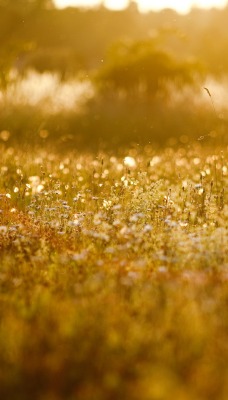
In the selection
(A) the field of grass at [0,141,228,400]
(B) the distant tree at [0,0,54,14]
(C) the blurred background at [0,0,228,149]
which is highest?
(B) the distant tree at [0,0,54,14]

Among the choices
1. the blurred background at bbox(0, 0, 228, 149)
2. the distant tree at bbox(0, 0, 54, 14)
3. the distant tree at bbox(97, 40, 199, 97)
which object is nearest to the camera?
the blurred background at bbox(0, 0, 228, 149)

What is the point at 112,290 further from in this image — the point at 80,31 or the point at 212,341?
the point at 80,31

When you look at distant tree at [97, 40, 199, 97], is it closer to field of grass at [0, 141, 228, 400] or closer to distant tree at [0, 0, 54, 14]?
field of grass at [0, 141, 228, 400]

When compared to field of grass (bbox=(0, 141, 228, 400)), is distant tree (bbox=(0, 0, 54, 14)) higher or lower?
higher

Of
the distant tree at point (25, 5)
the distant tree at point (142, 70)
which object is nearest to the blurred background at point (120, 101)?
the distant tree at point (142, 70)

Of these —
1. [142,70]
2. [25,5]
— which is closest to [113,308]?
[142,70]

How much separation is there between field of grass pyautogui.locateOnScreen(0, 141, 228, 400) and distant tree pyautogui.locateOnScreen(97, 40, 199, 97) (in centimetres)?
1138

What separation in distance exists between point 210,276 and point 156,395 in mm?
1878

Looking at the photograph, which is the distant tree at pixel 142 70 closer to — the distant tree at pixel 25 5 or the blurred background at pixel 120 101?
the blurred background at pixel 120 101

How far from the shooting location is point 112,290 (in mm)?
4316

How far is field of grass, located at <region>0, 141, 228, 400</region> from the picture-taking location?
3.18m

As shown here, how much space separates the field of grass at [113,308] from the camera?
125 inches

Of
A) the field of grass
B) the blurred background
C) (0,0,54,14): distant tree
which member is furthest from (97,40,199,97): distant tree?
(0,0,54,14): distant tree

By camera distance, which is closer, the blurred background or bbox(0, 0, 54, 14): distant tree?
the blurred background
